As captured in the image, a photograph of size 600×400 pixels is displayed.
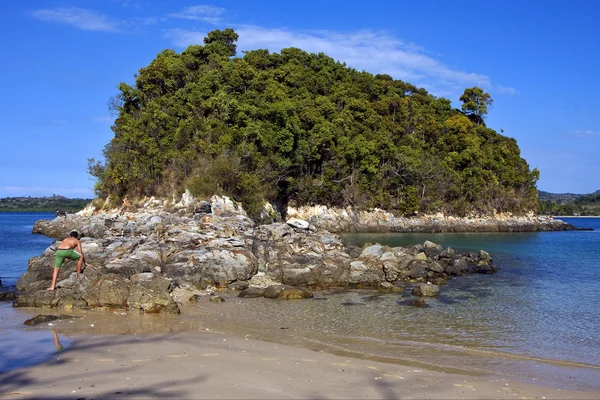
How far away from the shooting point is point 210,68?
176 feet

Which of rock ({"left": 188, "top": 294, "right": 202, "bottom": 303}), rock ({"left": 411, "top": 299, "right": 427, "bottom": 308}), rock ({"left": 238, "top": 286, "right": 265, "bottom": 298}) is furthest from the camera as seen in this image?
rock ({"left": 238, "top": 286, "right": 265, "bottom": 298})

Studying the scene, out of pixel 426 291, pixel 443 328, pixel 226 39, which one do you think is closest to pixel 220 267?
pixel 426 291

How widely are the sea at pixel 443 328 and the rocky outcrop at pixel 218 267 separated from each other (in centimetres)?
105

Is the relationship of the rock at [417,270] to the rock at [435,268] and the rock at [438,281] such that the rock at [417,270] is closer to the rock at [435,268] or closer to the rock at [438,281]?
the rock at [435,268]

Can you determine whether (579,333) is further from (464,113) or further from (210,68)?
(464,113)

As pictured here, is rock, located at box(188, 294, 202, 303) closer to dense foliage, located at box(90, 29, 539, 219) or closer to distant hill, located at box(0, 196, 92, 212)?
dense foliage, located at box(90, 29, 539, 219)

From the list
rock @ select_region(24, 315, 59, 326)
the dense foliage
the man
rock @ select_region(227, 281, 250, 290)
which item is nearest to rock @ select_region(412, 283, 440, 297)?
rock @ select_region(227, 281, 250, 290)

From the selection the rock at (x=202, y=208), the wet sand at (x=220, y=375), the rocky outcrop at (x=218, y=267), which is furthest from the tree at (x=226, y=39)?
the wet sand at (x=220, y=375)

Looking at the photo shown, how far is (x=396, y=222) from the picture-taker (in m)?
59.9

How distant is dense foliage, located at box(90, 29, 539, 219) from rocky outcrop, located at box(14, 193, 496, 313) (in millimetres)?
16675

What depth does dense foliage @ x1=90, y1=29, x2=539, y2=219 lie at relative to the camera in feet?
151

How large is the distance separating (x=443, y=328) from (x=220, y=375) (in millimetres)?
7430

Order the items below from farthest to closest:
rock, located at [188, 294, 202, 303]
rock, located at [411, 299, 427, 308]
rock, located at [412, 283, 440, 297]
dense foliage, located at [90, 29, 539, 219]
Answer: dense foliage, located at [90, 29, 539, 219] < rock, located at [412, 283, 440, 297] < rock, located at [411, 299, 427, 308] < rock, located at [188, 294, 202, 303]

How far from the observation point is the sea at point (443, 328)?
10328 mm
